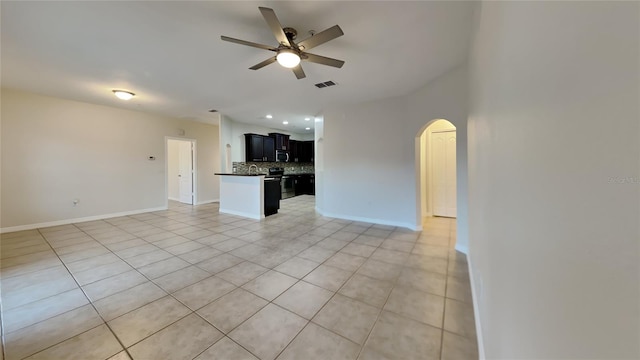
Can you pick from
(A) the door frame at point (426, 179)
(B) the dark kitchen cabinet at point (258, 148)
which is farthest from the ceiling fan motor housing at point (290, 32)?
(B) the dark kitchen cabinet at point (258, 148)

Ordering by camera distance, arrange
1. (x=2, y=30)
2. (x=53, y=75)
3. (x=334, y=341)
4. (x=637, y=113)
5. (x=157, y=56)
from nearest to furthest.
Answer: (x=637, y=113), (x=334, y=341), (x=2, y=30), (x=157, y=56), (x=53, y=75)

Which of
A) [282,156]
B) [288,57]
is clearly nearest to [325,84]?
[288,57]

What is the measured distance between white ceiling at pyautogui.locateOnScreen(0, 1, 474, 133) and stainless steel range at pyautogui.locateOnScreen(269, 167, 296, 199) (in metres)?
4.28

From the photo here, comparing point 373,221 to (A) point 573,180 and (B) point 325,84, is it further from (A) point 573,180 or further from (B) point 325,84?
(A) point 573,180

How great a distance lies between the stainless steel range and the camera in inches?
337

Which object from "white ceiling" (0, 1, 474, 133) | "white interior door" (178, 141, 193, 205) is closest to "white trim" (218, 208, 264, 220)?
"white interior door" (178, 141, 193, 205)

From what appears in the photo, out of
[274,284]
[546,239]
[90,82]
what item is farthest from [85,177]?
[546,239]

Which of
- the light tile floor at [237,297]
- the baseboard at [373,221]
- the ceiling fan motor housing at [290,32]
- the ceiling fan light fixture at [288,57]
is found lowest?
A: the light tile floor at [237,297]

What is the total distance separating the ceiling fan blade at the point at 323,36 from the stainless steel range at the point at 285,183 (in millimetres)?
6557

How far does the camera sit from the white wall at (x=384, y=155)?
11.3 ft

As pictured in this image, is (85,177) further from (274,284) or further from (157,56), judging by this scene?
(274,284)

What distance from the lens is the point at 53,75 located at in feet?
11.4

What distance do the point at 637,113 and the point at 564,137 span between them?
0.24 m

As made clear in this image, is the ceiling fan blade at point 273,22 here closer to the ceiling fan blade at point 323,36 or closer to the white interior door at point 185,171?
the ceiling fan blade at point 323,36
